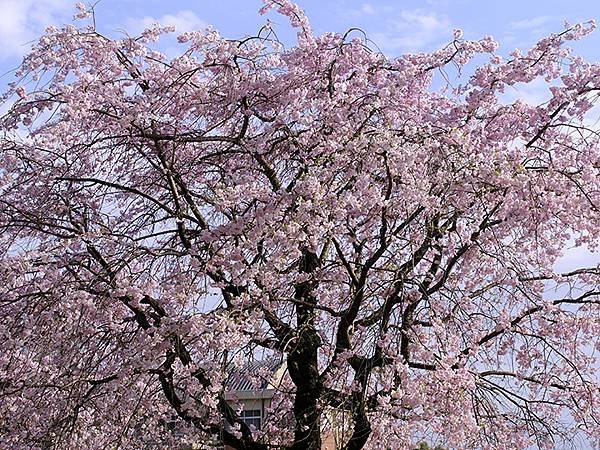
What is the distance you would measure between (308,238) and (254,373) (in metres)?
2.03

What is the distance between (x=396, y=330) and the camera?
6.22 meters

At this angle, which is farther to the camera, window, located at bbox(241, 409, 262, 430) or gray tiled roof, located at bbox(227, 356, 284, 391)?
window, located at bbox(241, 409, 262, 430)

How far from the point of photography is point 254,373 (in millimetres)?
7773

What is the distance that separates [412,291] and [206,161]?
2.49 metres

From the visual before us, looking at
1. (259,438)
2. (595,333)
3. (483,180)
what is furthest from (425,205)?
(259,438)

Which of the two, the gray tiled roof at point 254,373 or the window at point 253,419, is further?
the window at point 253,419

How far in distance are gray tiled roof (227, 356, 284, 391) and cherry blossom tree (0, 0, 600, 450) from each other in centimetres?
18

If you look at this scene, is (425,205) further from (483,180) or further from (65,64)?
(65,64)

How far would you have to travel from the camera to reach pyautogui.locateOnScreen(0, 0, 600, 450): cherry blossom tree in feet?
20.6

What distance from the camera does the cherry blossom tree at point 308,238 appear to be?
6277 millimetres

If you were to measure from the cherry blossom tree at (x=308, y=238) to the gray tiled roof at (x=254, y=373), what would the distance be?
0.60ft

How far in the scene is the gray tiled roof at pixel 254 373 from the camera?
22.7 ft

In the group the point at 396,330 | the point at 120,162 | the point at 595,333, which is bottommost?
the point at 396,330

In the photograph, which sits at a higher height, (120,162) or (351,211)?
(120,162)
